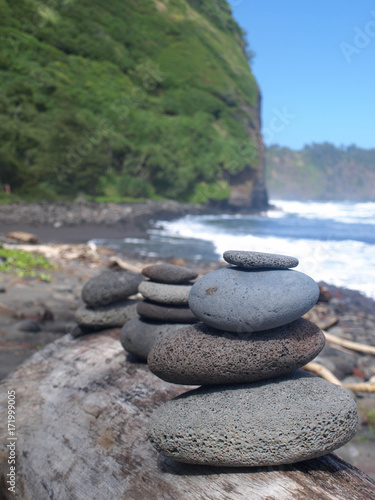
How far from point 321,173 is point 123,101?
124 m

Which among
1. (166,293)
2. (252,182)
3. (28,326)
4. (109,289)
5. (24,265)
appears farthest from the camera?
(252,182)

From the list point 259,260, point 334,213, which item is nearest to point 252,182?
point 334,213

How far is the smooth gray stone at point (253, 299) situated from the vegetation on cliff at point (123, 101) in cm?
3121

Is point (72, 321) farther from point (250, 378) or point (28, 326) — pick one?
point (250, 378)

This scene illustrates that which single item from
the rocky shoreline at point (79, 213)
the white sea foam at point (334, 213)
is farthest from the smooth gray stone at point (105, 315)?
the white sea foam at point (334, 213)

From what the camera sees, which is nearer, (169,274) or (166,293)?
(166,293)

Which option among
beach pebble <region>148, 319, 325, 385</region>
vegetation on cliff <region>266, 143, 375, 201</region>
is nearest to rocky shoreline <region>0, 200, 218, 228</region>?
beach pebble <region>148, 319, 325, 385</region>

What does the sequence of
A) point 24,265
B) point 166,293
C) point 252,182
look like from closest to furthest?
point 166,293 < point 24,265 < point 252,182

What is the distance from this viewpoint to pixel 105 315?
4.79 meters

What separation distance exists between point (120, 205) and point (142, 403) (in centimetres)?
3434

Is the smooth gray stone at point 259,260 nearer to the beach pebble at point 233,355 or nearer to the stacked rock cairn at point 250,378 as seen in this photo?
the stacked rock cairn at point 250,378

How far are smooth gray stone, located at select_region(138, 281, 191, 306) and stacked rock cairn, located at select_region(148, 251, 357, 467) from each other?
1.10 meters

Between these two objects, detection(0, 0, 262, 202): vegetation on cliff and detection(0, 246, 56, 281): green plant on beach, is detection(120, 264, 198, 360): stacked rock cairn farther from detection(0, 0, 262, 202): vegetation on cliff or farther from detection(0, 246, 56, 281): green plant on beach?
detection(0, 0, 262, 202): vegetation on cliff

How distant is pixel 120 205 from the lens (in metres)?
36.5
